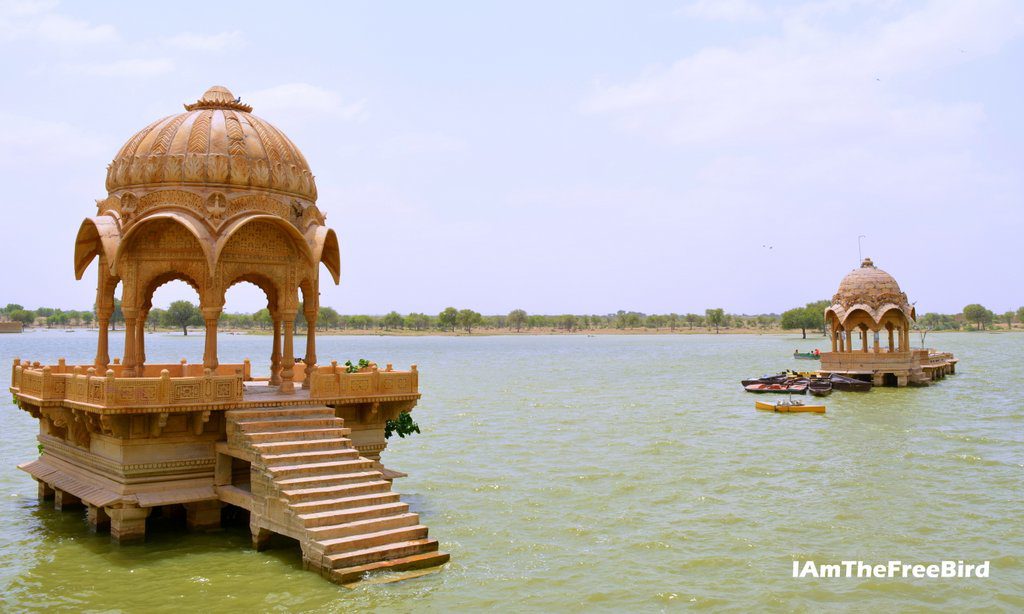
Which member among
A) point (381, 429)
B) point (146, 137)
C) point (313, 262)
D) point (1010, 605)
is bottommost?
point (1010, 605)

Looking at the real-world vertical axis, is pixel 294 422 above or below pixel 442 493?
above

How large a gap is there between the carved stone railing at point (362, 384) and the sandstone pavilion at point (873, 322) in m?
34.3

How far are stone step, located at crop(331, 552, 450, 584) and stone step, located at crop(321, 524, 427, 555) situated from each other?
0.29 meters

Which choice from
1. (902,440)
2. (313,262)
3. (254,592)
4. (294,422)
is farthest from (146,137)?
(902,440)

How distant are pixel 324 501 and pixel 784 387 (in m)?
33.8

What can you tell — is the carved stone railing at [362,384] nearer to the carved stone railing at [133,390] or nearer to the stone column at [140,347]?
the carved stone railing at [133,390]

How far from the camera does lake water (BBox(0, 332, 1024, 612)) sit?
11.5 m

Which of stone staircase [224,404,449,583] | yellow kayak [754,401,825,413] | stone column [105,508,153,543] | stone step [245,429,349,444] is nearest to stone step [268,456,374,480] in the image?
stone staircase [224,404,449,583]

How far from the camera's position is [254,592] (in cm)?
1129

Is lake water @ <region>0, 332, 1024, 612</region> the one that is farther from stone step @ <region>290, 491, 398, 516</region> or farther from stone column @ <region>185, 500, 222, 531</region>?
stone step @ <region>290, 491, 398, 516</region>

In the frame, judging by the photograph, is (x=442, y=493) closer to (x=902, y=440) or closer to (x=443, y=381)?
(x=902, y=440)

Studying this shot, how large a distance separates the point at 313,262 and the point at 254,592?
21.2ft

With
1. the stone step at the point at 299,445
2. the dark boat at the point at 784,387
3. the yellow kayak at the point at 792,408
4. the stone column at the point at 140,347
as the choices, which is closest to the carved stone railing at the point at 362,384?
the stone step at the point at 299,445

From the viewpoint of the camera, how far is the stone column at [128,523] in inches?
519
